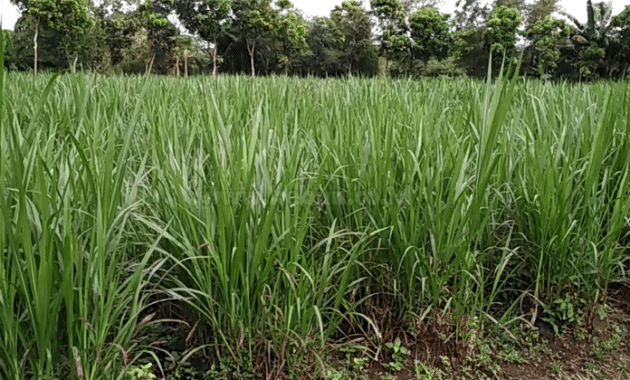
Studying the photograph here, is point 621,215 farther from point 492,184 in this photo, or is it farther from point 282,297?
point 282,297

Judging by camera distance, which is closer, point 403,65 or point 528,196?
point 528,196

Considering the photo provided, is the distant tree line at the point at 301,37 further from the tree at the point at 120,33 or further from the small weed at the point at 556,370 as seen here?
A: the small weed at the point at 556,370

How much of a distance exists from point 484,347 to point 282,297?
1.66 ft

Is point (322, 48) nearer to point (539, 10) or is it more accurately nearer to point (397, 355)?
point (539, 10)

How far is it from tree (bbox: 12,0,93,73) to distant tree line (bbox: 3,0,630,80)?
1.4 inches

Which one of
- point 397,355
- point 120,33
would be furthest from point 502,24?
point 397,355

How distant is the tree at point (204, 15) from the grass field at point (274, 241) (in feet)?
66.9

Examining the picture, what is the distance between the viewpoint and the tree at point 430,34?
967 inches

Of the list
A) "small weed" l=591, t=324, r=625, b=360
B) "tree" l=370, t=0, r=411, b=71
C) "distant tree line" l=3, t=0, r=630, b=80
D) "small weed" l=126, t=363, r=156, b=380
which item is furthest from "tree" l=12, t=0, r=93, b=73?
"small weed" l=591, t=324, r=625, b=360

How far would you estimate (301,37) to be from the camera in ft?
74.3

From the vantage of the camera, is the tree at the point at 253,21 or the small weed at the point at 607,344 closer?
the small weed at the point at 607,344

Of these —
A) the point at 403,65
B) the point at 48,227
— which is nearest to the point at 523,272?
the point at 48,227

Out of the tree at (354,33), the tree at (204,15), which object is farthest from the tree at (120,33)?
the tree at (354,33)

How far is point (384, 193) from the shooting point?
1.17 m
